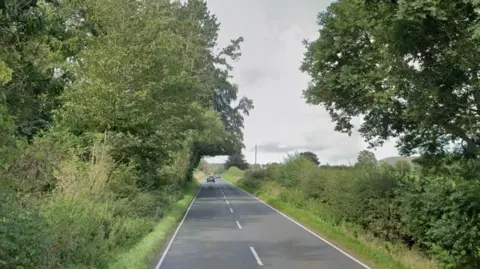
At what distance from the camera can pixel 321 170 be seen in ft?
94.1

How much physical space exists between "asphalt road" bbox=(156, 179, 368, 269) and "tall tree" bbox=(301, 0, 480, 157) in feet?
17.7

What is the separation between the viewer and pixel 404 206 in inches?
557

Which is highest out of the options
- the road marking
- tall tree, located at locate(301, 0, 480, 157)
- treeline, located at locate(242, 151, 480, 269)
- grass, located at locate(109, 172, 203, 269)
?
tall tree, located at locate(301, 0, 480, 157)

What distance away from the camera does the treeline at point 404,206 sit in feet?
32.2

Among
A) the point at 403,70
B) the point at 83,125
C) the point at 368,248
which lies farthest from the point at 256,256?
the point at 83,125

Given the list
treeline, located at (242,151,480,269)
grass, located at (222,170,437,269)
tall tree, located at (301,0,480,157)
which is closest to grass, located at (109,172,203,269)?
grass, located at (222,170,437,269)

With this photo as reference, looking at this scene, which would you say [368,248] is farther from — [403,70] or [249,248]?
[403,70]

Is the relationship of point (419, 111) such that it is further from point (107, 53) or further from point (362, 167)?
point (107, 53)

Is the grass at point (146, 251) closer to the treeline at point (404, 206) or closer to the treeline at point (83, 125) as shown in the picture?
the treeline at point (83, 125)

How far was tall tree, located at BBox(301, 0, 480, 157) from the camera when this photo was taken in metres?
10.0

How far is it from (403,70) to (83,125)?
1391 centimetres

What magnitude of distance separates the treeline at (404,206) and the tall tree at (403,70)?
225 cm

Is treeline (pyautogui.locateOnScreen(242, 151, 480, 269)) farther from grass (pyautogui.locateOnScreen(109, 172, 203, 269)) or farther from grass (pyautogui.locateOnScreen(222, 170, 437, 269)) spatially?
grass (pyautogui.locateOnScreen(109, 172, 203, 269))

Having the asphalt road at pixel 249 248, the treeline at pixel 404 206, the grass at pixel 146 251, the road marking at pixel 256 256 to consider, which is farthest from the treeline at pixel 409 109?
the grass at pixel 146 251
